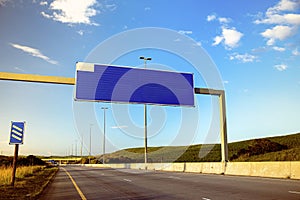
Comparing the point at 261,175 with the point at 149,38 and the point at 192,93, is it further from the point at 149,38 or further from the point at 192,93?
the point at 149,38

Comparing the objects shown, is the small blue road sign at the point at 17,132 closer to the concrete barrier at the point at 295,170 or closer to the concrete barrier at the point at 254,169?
the concrete barrier at the point at 254,169

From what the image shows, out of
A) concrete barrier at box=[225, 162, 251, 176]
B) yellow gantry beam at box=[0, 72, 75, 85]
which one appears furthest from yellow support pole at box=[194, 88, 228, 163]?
yellow gantry beam at box=[0, 72, 75, 85]

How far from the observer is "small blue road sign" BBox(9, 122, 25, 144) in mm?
15328

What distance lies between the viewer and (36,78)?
19672 mm

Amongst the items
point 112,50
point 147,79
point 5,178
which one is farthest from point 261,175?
point 5,178

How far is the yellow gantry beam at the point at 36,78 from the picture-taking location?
63.1 ft

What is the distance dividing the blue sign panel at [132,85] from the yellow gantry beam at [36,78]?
889 mm

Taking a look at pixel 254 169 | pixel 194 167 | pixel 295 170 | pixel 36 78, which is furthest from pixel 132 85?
pixel 194 167

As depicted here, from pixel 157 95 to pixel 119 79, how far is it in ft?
9.31

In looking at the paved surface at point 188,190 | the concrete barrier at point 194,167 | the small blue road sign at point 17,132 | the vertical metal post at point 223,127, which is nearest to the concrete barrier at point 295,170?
the paved surface at point 188,190

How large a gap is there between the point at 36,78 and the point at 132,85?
6.07 meters

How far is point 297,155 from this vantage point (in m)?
30.3

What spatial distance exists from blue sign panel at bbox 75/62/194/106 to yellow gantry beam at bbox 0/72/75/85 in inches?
35.0

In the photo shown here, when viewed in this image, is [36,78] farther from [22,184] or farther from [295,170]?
[295,170]
